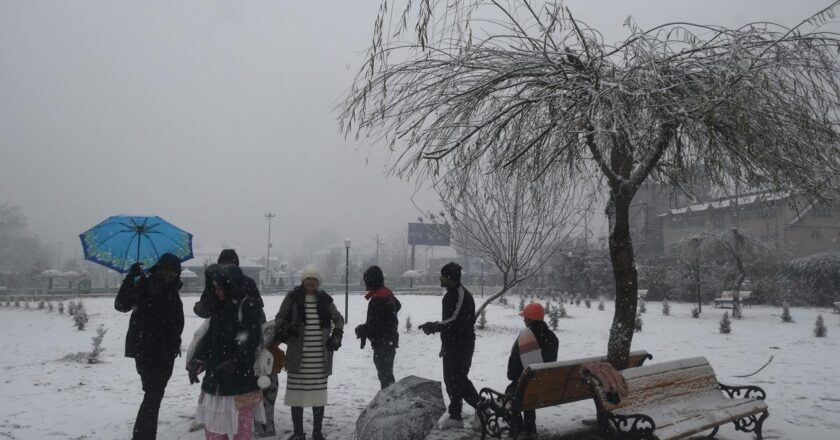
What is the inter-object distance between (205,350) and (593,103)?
3.34 m

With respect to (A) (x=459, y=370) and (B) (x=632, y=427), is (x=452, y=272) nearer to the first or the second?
(A) (x=459, y=370)

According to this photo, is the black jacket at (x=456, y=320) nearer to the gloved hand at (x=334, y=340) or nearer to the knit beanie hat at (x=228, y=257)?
the gloved hand at (x=334, y=340)

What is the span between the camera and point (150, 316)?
4020 mm

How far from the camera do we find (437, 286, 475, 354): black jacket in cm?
505

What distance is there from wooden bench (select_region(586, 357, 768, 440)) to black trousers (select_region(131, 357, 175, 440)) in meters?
3.51

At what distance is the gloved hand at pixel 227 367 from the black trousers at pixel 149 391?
71cm

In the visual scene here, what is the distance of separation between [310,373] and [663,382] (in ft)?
10.4

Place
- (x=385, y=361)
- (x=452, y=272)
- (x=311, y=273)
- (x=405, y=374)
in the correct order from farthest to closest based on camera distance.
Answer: (x=405, y=374), (x=385, y=361), (x=452, y=272), (x=311, y=273)

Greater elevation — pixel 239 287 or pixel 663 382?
pixel 239 287

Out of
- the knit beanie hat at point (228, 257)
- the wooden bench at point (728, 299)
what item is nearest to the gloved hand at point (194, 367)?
the knit beanie hat at point (228, 257)

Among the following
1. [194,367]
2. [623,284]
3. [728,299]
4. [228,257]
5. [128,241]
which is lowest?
[728,299]

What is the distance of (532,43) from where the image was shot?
14.1 ft

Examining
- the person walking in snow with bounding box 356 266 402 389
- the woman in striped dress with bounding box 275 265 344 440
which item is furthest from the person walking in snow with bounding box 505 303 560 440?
the woman in striped dress with bounding box 275 265 344 440

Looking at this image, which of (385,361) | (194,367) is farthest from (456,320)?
(194,367)
